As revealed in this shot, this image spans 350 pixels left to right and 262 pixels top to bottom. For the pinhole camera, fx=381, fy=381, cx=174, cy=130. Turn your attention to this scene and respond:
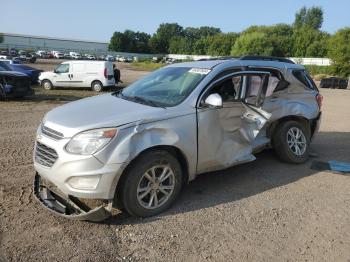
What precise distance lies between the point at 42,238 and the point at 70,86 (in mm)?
18452

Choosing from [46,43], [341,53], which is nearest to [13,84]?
[341,53]

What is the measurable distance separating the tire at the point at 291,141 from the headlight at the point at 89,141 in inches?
132

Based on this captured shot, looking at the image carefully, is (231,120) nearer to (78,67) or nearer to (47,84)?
(78,67)

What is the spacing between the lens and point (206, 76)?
5.17 metres

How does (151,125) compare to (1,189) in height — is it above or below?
above

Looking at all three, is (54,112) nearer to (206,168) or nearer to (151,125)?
(151,125)

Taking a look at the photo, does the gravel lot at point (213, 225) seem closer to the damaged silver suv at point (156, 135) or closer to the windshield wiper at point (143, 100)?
the damaged silver suv at point (156, 135)

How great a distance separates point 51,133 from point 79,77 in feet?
58.1

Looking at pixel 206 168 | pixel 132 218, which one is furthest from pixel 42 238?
pixel 206 168

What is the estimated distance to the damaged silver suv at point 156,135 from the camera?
4078 mm

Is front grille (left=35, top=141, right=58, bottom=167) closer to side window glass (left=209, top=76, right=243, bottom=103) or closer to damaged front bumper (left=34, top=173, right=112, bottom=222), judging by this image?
damaged front bumper (left=34, top=173, right=112, bottom=222)

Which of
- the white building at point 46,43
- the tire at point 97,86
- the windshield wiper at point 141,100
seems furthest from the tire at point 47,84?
the white building at point 46,43

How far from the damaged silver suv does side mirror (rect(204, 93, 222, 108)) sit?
0.04 ft

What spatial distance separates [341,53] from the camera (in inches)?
2372
